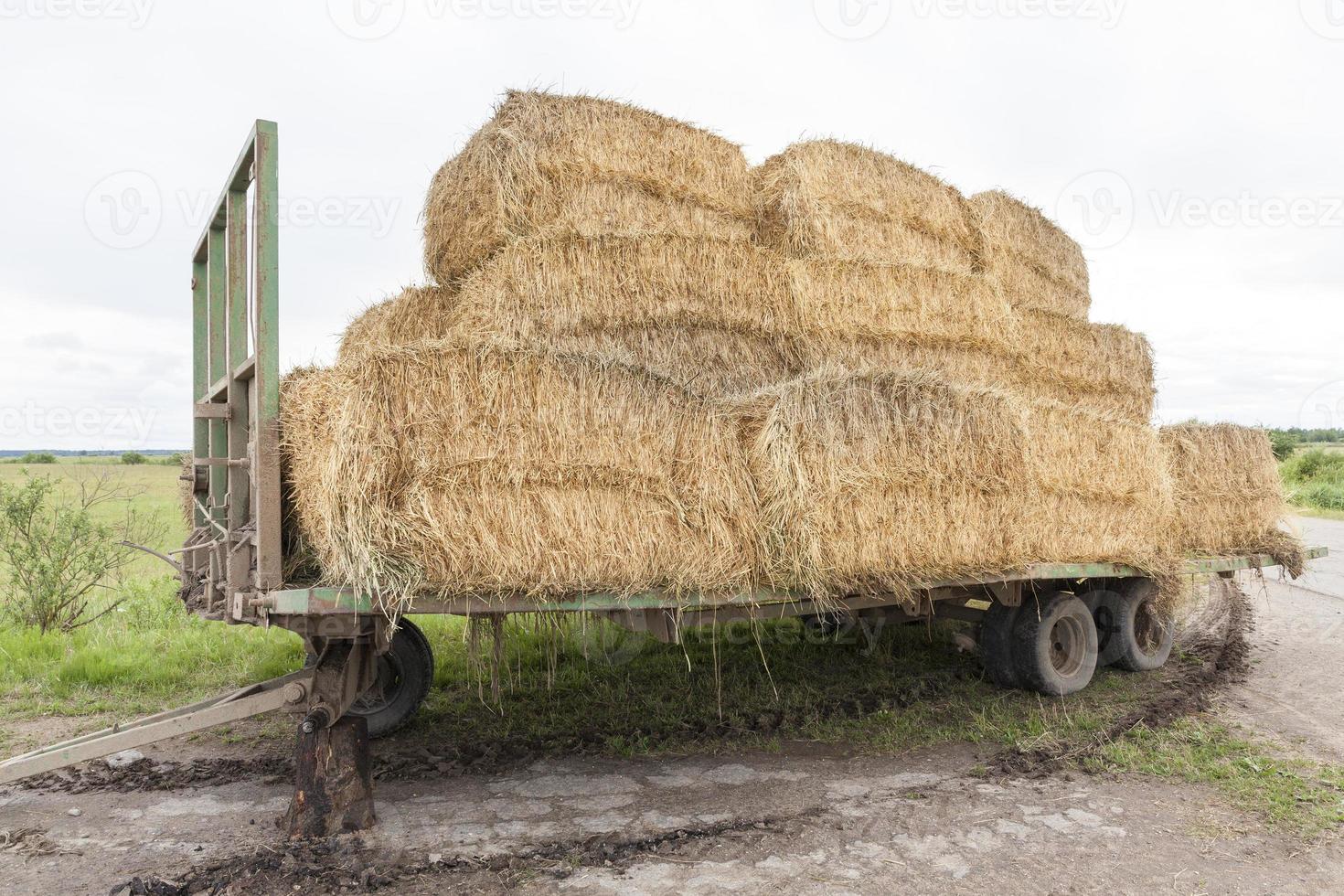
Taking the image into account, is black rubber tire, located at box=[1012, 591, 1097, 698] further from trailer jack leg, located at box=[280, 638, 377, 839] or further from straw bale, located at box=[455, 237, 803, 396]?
trailer jack leg, located at box=[280, 638, 377, 839]

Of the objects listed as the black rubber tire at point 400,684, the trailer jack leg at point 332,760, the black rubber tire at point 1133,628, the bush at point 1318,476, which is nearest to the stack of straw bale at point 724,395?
the black rubber tire at point 1133,628

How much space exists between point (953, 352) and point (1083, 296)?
280cm

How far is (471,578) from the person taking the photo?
13.2ft

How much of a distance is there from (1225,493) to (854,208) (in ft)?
13.5

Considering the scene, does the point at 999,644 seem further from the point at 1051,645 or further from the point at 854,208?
the point at 854,208

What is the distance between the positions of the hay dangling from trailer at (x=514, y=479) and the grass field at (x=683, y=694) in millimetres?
453

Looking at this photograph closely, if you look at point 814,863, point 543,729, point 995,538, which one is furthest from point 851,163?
point 814,863

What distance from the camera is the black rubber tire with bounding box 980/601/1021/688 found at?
6855 mm

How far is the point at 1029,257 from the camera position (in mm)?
8547

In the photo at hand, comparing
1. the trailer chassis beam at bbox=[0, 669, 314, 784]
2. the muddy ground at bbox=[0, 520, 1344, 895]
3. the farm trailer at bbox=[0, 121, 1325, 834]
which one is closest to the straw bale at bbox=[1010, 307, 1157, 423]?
the farm trailer at bbox=[0, 121, 1325, 834]

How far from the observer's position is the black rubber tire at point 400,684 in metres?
5.81

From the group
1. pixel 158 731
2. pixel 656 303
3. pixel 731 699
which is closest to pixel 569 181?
pixel 656 303

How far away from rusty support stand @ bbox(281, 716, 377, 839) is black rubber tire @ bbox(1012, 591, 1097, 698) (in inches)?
176

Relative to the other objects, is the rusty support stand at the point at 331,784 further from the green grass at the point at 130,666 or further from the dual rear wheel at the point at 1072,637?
the dual rear wheel at the point at 1072,637
